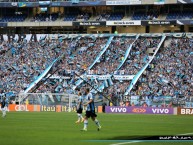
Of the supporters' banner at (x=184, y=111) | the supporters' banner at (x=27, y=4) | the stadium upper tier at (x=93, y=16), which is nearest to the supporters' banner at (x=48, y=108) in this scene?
the supporters' banner at (x=184, y=111)

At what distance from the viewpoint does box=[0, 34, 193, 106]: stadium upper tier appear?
76000 mm

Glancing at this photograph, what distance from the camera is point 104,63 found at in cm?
8425

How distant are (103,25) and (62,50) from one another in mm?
9044

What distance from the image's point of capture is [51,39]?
309ft

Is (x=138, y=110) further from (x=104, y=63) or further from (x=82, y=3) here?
(x=82, y=3)

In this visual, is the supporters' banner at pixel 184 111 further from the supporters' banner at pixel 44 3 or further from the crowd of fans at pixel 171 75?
the supporters' banner at pixel 44 3

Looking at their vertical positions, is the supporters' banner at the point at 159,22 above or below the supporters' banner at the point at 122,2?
below

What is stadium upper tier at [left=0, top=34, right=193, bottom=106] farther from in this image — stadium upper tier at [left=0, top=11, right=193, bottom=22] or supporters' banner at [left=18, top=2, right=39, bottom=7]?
supporters' banner at [left=18, top=2, right=39, bottom=7]

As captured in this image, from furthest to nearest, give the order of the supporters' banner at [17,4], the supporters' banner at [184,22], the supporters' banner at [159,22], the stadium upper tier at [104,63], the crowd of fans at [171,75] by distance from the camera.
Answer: the supporters' banner at [17,4] → the supporters' banner at [159,22] → the supporters' banner at [184,22] → the stadium upper tier at [104,63] → the crowd of fans at [171,75]

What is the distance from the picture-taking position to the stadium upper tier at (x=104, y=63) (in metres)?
76.0

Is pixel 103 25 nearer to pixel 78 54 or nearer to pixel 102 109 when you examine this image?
pixel 78 54

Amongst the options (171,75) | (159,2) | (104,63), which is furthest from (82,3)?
(171,75)

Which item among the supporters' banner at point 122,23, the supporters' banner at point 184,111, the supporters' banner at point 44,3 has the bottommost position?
the supporters' banner at point 184,111

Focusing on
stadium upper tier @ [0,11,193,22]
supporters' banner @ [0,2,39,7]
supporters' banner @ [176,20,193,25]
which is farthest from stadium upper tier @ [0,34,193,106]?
supporters' banner @ [0,2,39,7]
